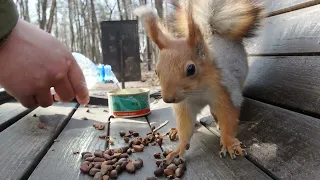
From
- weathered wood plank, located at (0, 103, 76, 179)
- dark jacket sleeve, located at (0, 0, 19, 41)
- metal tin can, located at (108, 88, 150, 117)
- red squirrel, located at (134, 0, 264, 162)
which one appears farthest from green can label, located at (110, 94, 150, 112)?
dark jacket sleeve, located at (0, 0, 19, 41)

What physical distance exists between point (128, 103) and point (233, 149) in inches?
27.1

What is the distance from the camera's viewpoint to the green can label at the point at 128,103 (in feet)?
5.08

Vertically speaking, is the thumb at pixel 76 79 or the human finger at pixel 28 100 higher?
the thumb at pixel 76 79

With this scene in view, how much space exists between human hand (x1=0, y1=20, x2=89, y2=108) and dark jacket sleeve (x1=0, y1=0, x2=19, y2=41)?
0.02 m

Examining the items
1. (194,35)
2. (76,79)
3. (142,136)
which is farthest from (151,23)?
(76,79)

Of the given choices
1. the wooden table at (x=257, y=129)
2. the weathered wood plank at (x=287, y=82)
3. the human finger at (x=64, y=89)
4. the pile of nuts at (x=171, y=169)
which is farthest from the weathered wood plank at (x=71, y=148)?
the weathered wood plank at (x=287, y=82)

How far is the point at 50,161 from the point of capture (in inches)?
36.6

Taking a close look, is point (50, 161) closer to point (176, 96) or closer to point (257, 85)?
point (176, 96)

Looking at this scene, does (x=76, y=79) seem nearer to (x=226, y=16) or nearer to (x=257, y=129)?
(x=257, y=129)

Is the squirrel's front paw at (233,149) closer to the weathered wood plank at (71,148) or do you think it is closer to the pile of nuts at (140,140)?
the pile of nuts at (140,140)

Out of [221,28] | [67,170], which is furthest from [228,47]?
[67,170]

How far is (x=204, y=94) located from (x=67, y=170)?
414 mm

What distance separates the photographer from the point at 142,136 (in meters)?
1.23

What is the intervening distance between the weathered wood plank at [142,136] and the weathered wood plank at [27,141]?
7.3 inches
